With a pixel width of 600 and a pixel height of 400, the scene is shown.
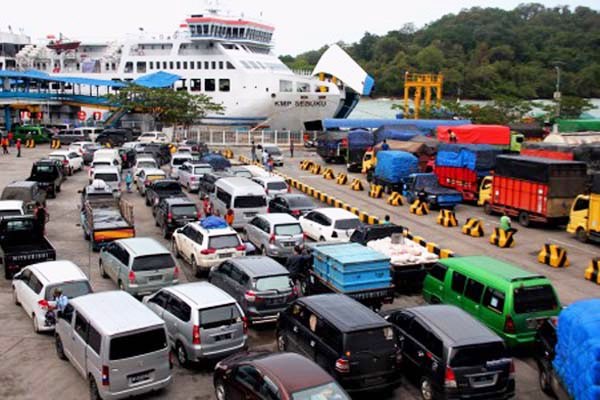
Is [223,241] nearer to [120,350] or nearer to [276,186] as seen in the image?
[120,350]

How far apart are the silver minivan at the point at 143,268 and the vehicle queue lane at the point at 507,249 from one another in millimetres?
9686

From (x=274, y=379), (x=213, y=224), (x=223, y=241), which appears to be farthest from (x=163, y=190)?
(x=274, y=379)

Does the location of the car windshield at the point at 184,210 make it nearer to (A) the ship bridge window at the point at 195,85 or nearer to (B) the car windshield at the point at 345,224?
(B) the car windshield at the point at 345,224

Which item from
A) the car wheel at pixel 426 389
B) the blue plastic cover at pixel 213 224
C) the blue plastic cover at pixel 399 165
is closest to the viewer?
the car wheel at pixel 426 389

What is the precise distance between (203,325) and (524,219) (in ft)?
54.3

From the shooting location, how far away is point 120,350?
10.3m

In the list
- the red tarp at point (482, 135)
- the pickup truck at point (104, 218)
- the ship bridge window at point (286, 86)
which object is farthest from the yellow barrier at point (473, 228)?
the ship bridge window at point (286, 86)

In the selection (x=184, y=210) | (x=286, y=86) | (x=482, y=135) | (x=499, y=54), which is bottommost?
(x=184, y=210)

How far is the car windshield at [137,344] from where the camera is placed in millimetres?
10266

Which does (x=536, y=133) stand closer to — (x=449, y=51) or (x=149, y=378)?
(x=149, y=378)

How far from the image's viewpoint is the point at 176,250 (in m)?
20.0

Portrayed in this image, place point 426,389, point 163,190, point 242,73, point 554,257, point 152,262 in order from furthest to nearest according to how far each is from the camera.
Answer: point 242,73 → point 163,190 → point 554,257 → point 152,262 → point 426,389

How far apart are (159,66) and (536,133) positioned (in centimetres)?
3575

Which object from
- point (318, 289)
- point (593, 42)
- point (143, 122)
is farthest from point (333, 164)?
point (593, 42)
